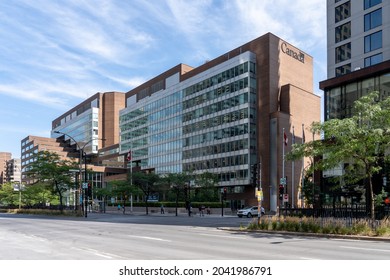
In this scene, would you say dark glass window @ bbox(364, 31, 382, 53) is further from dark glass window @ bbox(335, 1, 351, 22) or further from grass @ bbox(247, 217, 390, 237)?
grass @ bbox(247, 217, 390, 237)

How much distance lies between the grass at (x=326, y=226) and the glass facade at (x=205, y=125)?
50265 millimetres

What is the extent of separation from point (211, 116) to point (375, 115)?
63053mm

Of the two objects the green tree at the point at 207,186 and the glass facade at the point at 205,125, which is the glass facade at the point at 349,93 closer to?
the glass facade at the point at 205,125

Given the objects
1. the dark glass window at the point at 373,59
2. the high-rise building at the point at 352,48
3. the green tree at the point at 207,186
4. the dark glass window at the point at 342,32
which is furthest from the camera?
the green tree at the point at 207,186

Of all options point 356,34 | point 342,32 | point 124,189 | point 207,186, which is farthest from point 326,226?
point 124,189

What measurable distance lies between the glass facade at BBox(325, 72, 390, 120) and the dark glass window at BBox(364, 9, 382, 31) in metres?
18.8

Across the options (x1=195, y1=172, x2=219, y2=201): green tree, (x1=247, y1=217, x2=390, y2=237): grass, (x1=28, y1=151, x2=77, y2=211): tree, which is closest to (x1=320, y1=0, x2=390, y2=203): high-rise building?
(x1=247, y1=217, x2=390, y2=237): grass

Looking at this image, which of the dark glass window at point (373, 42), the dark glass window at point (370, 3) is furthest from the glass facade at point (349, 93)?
the dark glass window at point (370, 3)

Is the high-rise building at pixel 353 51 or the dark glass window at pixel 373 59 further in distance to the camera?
the dark glass window at pixel 373 59

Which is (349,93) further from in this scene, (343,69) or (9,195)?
(9,195)

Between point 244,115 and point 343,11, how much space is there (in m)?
24.5

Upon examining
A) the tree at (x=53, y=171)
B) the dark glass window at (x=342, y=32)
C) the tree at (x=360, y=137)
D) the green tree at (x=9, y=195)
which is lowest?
the green tree at (x=9, y=195)

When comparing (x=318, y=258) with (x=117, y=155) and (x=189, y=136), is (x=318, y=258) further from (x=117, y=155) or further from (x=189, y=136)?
(x=117, y=155)

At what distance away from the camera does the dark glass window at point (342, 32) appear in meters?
63.0
